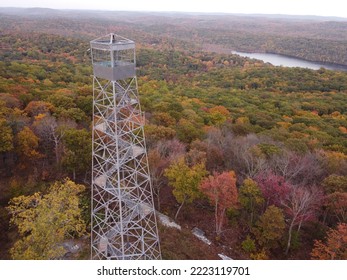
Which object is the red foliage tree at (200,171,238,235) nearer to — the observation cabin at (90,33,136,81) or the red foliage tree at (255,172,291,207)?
the red foliage tree at (255,172,291,207)

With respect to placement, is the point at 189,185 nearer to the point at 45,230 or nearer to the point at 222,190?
the point at 222,190

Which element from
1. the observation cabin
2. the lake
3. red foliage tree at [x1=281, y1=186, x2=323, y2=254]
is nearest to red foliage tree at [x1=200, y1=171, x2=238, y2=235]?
red foliage tree at [x1=281, y1=186, x2=323, y2=254]

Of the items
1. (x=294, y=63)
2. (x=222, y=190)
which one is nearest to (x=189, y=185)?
(x=222, y=190)

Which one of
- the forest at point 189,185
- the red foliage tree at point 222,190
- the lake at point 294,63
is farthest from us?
the lake at point 294,63

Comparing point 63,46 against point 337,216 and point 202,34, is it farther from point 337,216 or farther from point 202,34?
point 202,34

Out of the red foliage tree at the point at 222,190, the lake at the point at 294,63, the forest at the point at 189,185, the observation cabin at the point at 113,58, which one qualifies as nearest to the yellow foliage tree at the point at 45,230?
the forest at the point at 189,185

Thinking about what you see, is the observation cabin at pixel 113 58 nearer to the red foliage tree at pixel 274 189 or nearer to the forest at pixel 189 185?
the forest at pixel 189 185

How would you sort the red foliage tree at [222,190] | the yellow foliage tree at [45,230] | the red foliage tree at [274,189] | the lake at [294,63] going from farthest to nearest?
the lake at [294,63] < the red foliage tree at [274,189] < the red foliage tree at [222,190] < the yellow foliage tree at [45,230]

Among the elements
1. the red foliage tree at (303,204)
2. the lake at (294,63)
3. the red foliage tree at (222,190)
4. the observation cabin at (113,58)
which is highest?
the observation cabin at (113,58)

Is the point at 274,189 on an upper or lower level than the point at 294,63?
upper
